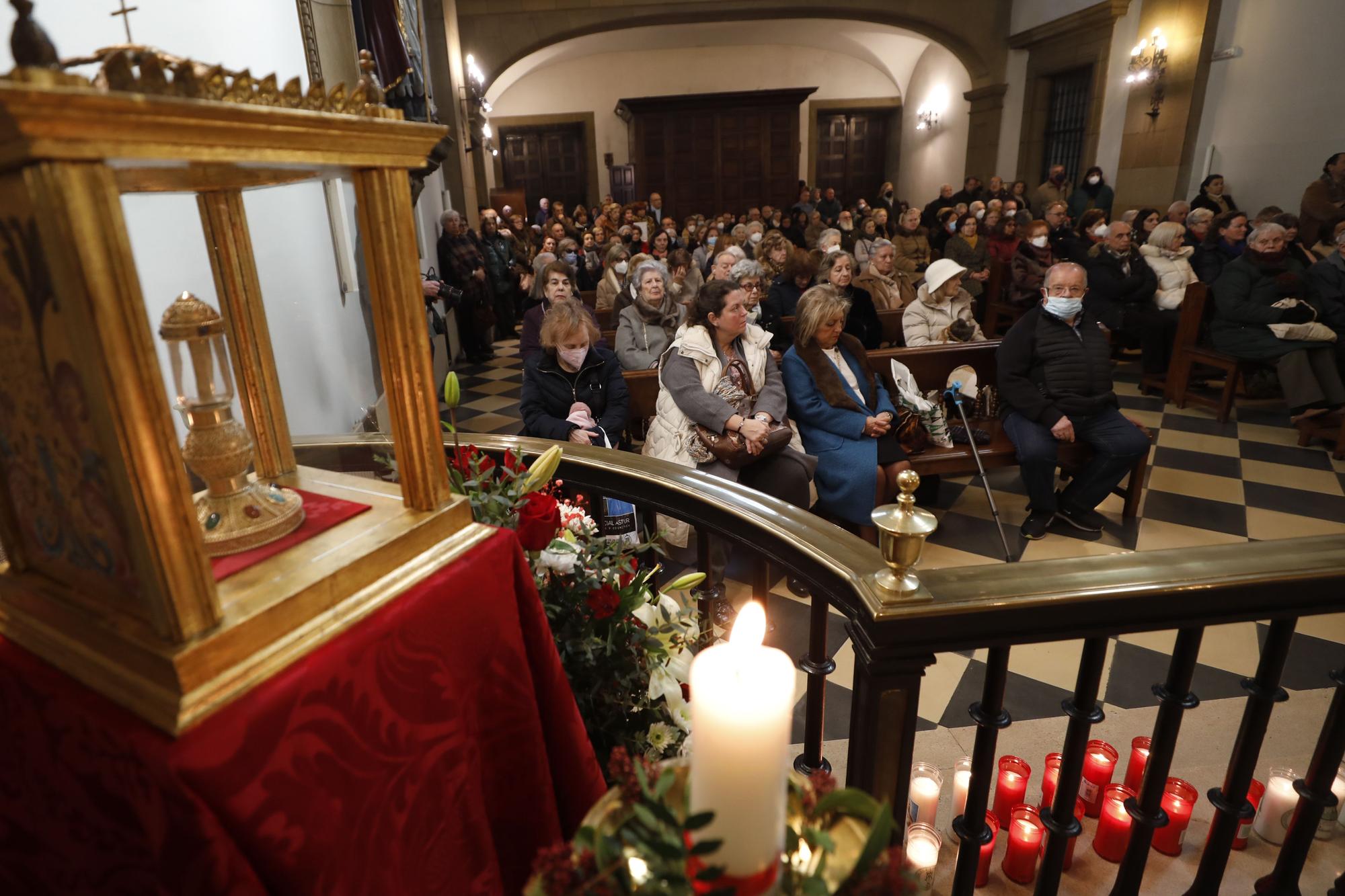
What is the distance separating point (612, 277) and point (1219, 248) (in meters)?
5.01

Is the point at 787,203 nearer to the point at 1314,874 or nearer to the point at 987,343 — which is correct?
the point at 987,343

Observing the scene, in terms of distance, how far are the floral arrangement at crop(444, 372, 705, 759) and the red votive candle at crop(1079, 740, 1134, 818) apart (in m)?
1.17

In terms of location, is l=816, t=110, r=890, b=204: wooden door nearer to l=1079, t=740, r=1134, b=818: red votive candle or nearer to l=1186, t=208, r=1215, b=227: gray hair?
l=1186, t=208, r=1215, b=227: gray hair

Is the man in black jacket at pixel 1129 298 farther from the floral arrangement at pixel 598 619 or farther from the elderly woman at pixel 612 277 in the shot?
the floral arrangement at pixel 598 619

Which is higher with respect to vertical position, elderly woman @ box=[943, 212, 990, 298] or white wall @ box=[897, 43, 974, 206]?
white wall @ box=[897, 43, 974, 206]

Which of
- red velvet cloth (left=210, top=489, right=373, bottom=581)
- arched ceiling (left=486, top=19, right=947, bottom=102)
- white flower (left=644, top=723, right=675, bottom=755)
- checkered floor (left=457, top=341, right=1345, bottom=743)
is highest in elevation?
arched ceiling (left=486, top=19, right=947, bottom=102)

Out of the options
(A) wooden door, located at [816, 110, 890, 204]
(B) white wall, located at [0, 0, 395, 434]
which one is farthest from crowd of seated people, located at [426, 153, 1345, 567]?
(A) wooden door, located at [816, 110, 890, 204]

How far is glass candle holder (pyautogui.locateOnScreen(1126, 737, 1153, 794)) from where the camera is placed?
1854 mm

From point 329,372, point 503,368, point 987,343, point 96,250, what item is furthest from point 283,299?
point 503,368

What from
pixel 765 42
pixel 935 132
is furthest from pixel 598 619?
pixel 765 42

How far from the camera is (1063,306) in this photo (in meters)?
3.63

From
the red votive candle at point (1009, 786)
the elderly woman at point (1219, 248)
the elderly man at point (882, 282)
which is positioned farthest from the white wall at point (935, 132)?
the red votive candle at point (1009, 786)

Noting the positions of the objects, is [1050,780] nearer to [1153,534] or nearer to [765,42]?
[1153,534]

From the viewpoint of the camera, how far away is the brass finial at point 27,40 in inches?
19.1
